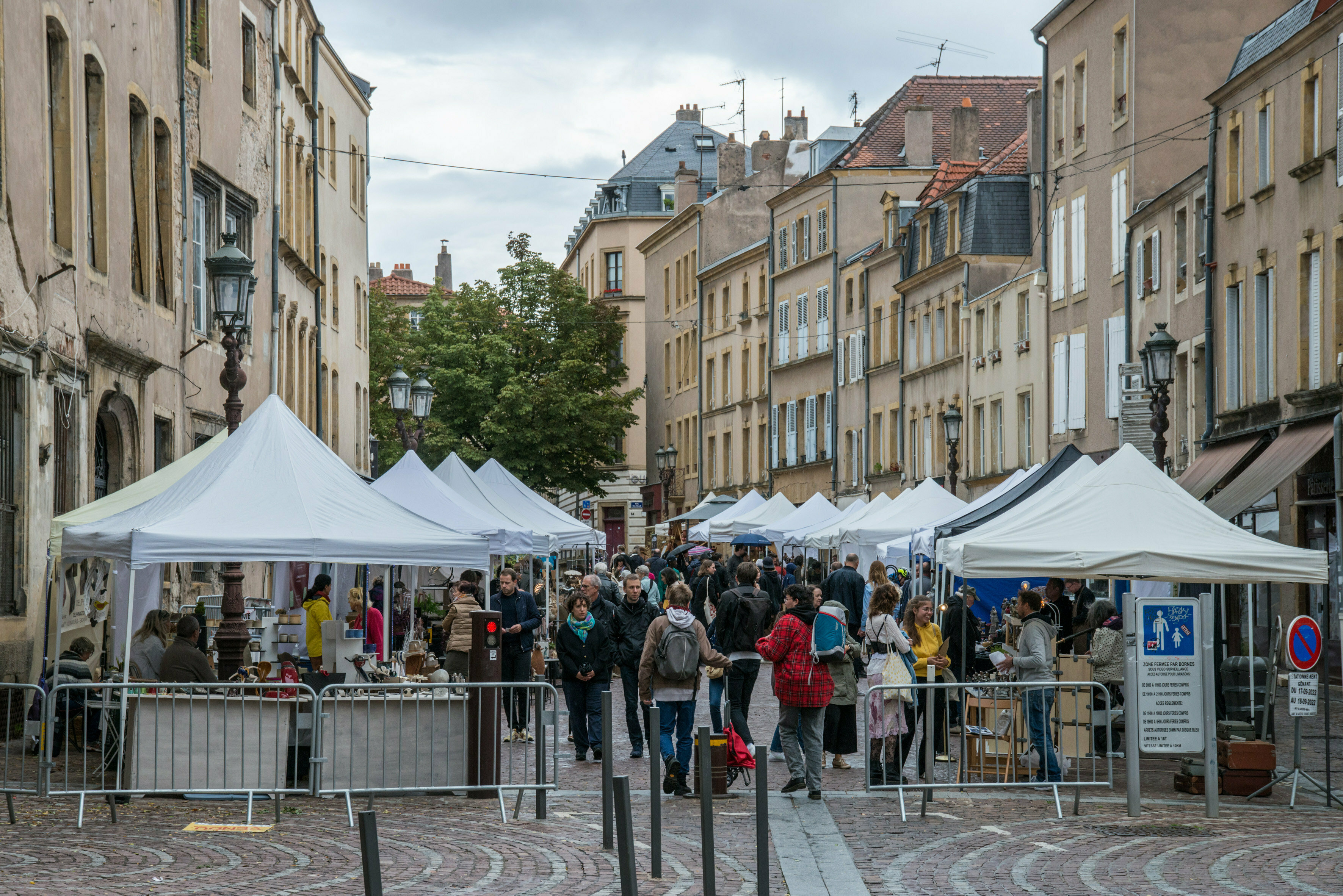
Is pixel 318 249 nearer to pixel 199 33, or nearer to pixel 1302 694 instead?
pixel 199 33

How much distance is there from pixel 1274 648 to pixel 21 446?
1225 cm

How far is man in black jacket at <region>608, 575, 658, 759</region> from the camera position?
17016 mm

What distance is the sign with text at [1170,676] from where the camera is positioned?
13641mm

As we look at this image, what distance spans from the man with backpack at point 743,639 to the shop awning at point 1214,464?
35.1 feet

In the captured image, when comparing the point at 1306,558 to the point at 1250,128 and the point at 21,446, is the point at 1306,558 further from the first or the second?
the point at 1250,128

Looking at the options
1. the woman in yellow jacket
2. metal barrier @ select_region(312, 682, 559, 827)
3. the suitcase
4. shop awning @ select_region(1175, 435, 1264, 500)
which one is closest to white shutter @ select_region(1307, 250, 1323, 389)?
shop awning @ select_region(1175, 435, 1264, 500)

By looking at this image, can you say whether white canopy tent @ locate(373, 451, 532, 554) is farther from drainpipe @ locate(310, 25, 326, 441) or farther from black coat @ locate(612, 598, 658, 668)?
drainpipe @ locate(310, 25, 326, 441)

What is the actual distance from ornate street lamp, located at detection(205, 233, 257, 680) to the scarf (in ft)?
10.2

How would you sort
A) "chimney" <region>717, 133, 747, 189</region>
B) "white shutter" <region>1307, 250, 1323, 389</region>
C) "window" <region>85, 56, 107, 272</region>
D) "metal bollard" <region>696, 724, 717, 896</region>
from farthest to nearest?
"chimney" <region>717, 133, 747, 189</region>, "white shutter" <region>1307, 250, 1323, 389</region>, "window" <region>85, 56, 107, 272</region>, "metal bollard" <region>696, 724, 717, 896</region>

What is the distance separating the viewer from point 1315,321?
25.5 meters

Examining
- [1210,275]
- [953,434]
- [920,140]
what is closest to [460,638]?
[1210,275]

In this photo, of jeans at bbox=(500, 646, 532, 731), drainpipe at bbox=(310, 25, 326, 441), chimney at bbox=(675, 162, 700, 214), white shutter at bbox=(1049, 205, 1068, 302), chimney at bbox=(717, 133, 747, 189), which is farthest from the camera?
chimney at bbox=(675, 162, 700, 214)

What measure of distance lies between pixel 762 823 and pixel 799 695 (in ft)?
18.6

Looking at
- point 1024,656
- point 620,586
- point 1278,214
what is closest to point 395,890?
point 1024,656
